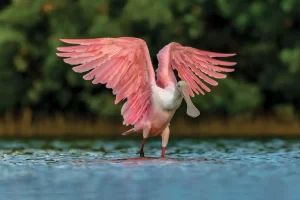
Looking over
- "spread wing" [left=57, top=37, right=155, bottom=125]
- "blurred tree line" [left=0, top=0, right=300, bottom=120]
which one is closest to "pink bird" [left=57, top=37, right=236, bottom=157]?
"spread wing" [left=57, top=37, right=155, bottom=125]

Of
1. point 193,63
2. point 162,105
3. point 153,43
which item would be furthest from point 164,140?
point 153,43

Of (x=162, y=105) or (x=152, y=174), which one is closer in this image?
(x=152, y=174)

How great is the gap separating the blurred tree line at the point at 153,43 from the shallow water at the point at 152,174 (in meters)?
8.45

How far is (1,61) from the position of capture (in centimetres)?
2695

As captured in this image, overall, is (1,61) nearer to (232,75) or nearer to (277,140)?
(232,75)

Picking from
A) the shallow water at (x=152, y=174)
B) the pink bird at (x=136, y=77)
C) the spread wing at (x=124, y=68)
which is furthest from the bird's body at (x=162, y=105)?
the shallow water at (x=152, y=174)

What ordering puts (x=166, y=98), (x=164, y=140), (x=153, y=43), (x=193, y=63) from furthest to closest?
(x=153, y=43), (x=193, y=63), (x=164, y=140), (x=166, y=98)

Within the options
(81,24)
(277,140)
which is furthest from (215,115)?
(277,140)

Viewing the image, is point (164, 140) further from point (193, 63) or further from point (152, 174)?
point (152, 174)

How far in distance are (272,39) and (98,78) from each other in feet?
42.9

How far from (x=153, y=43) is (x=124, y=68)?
1217 cm

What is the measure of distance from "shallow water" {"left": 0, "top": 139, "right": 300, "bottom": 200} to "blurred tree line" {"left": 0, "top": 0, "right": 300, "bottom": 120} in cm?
845

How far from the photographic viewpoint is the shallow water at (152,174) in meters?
10.7

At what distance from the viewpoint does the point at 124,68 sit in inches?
568
